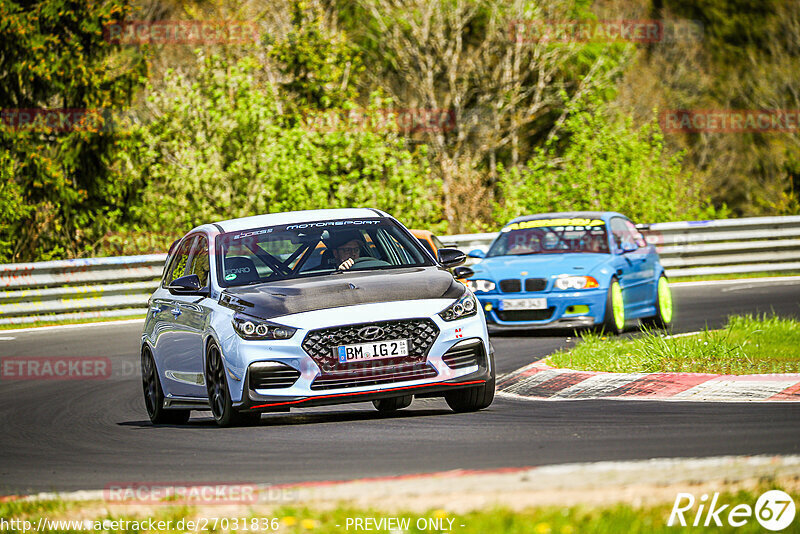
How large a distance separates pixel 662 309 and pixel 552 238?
5.65 ft

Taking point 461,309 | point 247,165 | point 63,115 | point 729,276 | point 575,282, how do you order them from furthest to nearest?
point 63,115, point 247,165, point 729,276, point 575,282, point 461,309

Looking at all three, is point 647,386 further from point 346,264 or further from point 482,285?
point 482,285

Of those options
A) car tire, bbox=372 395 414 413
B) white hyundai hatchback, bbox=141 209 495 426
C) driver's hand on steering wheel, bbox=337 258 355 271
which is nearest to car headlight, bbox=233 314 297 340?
white hyundai hatchback, bbox=141 209 495 426

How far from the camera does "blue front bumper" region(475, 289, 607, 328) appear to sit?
16578 mm

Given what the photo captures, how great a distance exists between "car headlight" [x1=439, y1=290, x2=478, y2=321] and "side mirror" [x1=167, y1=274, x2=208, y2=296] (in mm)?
1993

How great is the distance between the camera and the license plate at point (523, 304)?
16750 millimetres

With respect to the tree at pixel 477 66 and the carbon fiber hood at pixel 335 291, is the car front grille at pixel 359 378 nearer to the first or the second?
the carbon fiber hood at pixel 335 291

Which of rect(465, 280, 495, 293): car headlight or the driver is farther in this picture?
rect(465, 280, 495, 293): car headlight

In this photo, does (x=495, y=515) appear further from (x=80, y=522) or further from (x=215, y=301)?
(x=215, y=301)

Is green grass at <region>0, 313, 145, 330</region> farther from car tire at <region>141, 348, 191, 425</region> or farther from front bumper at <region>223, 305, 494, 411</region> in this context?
front bumper at <region>223, 305, 494, 411</region>

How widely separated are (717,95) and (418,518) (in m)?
63.6

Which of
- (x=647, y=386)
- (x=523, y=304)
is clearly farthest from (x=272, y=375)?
(x=523, y=304)

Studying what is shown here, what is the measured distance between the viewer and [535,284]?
16.9m

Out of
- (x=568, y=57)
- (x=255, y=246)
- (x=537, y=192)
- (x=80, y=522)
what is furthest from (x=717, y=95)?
(x=80, y=522)
